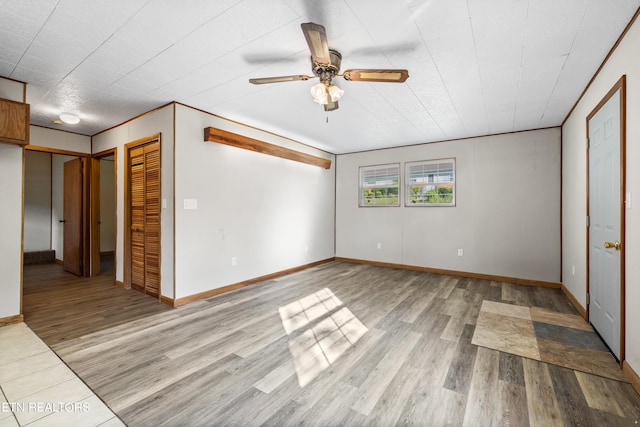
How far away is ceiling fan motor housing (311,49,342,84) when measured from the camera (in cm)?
225

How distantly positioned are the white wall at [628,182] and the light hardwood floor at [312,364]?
0.42m

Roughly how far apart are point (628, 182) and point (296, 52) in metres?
2.77

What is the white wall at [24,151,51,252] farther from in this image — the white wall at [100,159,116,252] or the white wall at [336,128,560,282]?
the white wall at [336,128,560,282]

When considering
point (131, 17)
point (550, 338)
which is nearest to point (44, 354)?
point (131, 17)

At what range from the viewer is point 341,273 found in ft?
17.8

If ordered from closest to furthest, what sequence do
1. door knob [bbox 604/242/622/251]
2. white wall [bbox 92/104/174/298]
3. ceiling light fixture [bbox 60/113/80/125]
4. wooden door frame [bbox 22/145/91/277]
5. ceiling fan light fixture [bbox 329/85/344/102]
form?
door knob [bbox 604/242/622/251] < ceiling fan light fixture [bbox 329/85/344/102] < white wall [bbox 92/104/174/298] < ceiling light fixture [bbox 60/113/80/125] < wooden door frame [bbox 22/145/91/277]

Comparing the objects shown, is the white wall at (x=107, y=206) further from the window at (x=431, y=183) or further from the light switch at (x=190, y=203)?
the window at (x=431, y=183)

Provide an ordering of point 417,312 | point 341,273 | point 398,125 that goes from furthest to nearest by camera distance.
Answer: point 341,273, point 398,125, point 417,312

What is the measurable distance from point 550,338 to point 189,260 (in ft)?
13.5

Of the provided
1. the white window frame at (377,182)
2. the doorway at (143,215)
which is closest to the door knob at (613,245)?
the white window frame at (377,182)

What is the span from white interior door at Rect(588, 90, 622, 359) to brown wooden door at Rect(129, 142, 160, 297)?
15.9 feet

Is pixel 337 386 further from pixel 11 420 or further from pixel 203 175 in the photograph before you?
pixel 203 175

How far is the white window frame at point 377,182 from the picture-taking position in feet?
19.6

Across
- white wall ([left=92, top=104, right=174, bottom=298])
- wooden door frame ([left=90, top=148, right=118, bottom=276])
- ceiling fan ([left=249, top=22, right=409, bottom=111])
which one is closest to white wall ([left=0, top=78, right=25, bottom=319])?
white wall ([left=92, top=104, right=174, bottom=298])
